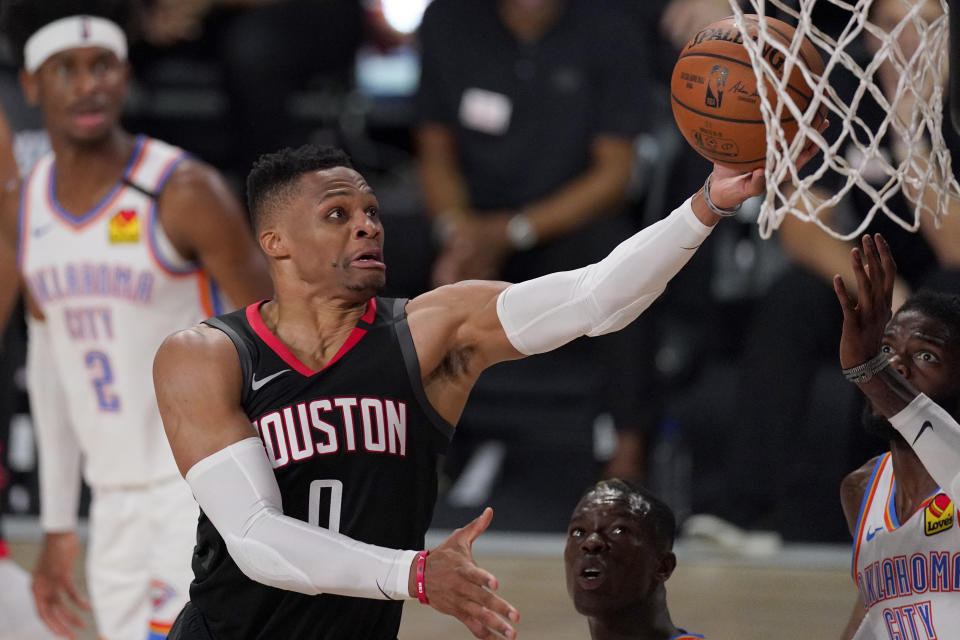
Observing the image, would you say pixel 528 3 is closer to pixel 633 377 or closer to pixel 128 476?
pixel 633 377

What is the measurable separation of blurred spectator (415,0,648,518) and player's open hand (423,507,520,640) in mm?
3734

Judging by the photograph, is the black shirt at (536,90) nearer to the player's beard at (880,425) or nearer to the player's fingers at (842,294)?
the player's beard at (880,425)

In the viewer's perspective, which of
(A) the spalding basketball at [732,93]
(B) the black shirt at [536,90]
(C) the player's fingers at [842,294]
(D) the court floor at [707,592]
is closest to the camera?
(C) the player's fingers at [842,294]

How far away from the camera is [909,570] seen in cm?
332

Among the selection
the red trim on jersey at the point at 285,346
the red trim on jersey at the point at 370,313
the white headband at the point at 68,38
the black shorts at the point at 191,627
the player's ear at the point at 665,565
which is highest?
the white headband at the point at 68,38

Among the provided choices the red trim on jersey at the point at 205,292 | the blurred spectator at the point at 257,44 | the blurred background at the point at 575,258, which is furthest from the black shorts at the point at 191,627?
the blurred spectator at the point at 257,44

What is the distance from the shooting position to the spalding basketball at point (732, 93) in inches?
125

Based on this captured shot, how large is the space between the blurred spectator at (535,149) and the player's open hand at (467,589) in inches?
147

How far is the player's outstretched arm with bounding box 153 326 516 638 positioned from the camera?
2.78 meters

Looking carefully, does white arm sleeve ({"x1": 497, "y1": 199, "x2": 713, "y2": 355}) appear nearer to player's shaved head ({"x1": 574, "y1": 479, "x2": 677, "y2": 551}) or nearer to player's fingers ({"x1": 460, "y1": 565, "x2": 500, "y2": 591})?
player's shaved head ({"x1": 574, "y1": 479, "x2": 677, "y2": 551})

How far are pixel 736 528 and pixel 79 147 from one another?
3.14 m

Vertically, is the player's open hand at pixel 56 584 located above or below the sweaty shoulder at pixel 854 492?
below

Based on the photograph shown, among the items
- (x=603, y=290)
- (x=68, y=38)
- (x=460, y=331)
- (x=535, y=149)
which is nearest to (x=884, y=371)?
(x=603, y=290)

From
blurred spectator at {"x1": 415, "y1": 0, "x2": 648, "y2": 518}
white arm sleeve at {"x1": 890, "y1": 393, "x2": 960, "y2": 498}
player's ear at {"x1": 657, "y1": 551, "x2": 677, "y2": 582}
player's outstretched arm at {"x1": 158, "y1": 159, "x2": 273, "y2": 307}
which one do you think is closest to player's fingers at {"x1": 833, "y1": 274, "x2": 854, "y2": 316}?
white arm sleeve at {"x1": 890, "y1": 393, "x2": 960, "y2": 498}
